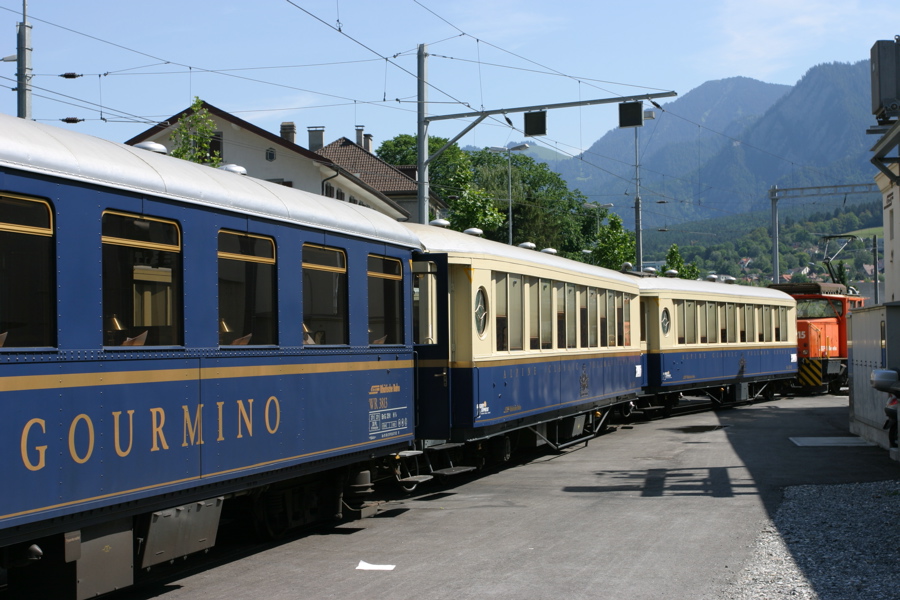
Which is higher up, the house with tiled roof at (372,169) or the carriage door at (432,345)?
the house with tiled roof at (372,169)

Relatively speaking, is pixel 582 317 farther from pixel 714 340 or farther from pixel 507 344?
pixel 714 340

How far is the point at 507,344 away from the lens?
13641 millimetres

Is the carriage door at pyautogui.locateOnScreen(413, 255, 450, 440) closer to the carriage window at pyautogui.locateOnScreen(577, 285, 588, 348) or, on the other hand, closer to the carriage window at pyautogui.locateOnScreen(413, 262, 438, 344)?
the carriage window at pyautogui.locateOnScreen(413, 262, 438, 344)

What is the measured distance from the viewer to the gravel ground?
7.68 meters

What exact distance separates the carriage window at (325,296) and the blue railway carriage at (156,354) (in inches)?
0.8

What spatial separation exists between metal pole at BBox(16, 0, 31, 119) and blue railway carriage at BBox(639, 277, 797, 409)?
13.7 metres

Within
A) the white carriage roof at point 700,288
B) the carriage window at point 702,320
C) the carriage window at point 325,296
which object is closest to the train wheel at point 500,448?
the carriage window at point 325,296

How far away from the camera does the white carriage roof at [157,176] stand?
6309 millimetres

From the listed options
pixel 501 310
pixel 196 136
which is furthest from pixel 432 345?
pixel 196 136

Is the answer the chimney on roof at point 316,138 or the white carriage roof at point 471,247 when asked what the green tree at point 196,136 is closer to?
the white carriage roof at point 471,247

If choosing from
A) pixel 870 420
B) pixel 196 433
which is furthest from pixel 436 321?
pixel 870 420

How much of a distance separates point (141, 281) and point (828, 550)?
20.6 feet

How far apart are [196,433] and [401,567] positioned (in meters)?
2.20

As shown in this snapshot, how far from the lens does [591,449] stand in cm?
1794
